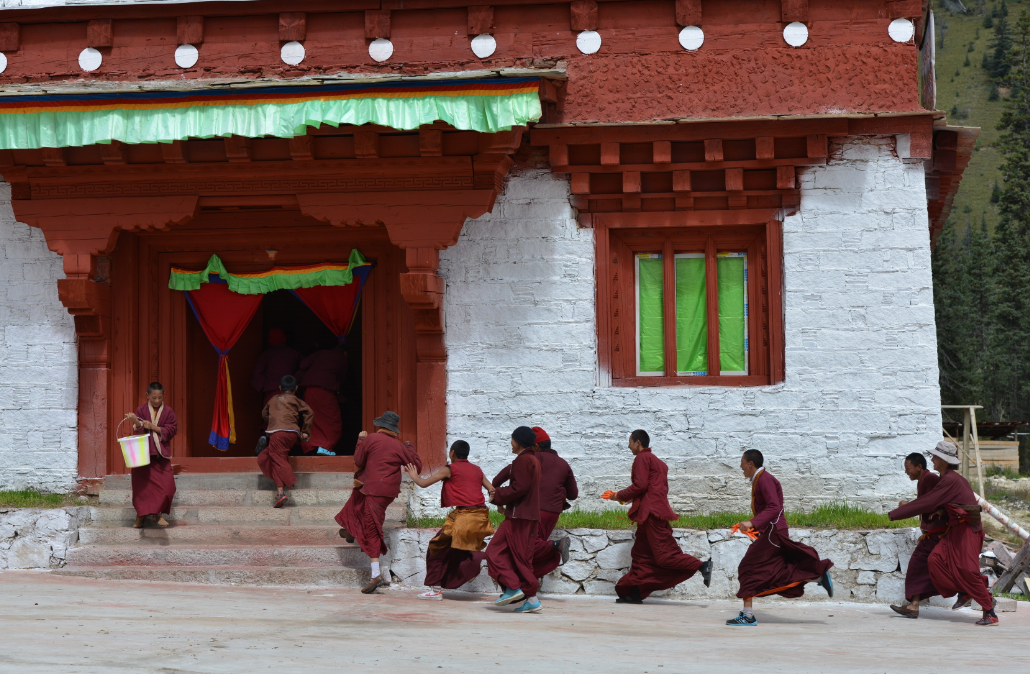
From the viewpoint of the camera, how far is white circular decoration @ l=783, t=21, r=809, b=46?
10219 millimetres

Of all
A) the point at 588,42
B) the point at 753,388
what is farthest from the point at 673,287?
the point at 588,42

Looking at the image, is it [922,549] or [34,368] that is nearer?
[922,549]

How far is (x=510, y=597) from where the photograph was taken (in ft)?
26.9

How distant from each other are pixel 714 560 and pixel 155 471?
507 cm

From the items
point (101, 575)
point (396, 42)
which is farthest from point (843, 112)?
point (101, 575)

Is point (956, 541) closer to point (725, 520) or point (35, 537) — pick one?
point (725, 520)

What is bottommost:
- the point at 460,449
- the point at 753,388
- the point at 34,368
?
the point at 460,449

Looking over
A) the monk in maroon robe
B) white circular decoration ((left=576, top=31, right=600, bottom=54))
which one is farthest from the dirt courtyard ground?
white circular decoration ((left=576, top=31, right=600, bottom=54))

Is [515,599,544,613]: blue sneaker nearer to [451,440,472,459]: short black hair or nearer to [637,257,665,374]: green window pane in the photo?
[451,440,472,459]: short black hair

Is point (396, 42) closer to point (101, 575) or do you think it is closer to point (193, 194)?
point (193, 194)

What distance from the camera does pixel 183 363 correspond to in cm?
1105

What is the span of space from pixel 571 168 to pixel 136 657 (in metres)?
6.03

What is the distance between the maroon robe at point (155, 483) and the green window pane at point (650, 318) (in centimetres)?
456

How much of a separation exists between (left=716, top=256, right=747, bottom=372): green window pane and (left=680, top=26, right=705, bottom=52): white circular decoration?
81.0 inches
